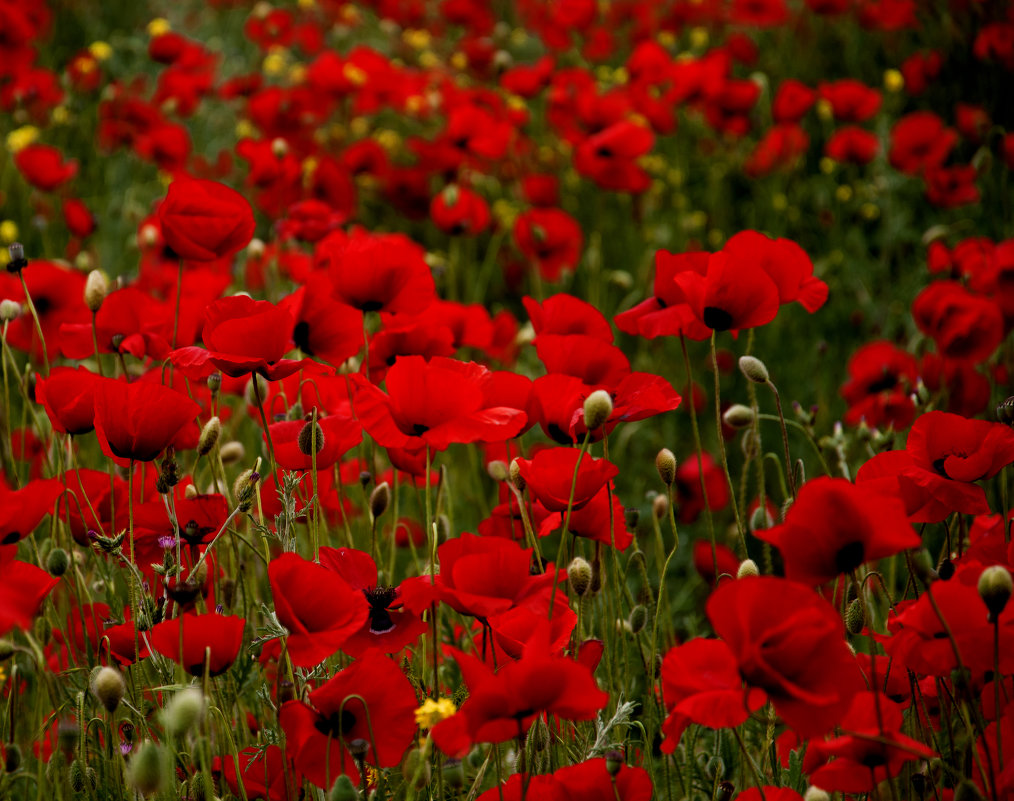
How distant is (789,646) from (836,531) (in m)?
0.13

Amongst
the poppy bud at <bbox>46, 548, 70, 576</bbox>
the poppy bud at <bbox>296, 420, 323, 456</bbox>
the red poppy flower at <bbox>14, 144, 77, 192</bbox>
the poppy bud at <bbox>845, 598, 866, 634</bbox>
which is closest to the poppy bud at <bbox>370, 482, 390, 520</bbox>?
the poppy bud at <bbox>296, 420, 323, 456</bbox>

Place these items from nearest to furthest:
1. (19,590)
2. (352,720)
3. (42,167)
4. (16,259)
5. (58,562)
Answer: (19,590) → (352,720) → (58,562) → (16,259) → (42,167)

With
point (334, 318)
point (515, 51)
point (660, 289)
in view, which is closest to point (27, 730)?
point (334, 318)

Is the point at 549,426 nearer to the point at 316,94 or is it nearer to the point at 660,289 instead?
the point at 660,289

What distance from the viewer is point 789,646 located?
93 cm

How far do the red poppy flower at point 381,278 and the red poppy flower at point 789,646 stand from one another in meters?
0.80

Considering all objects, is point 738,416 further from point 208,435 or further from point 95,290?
point 95,290

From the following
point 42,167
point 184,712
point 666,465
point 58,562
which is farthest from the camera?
point 42,167

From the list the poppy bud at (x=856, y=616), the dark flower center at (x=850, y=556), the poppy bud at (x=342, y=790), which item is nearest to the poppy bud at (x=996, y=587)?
the dark flower center at (x=850, y=556)

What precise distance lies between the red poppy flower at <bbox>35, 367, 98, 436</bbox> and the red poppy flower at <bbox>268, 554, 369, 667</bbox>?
47 cm

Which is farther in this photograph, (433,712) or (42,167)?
(42,167)

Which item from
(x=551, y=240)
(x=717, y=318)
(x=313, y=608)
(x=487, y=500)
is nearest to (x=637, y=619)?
(x=717, y=318)

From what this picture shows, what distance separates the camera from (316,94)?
12.6ft

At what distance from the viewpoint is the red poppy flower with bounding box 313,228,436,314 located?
1543 millimetres
